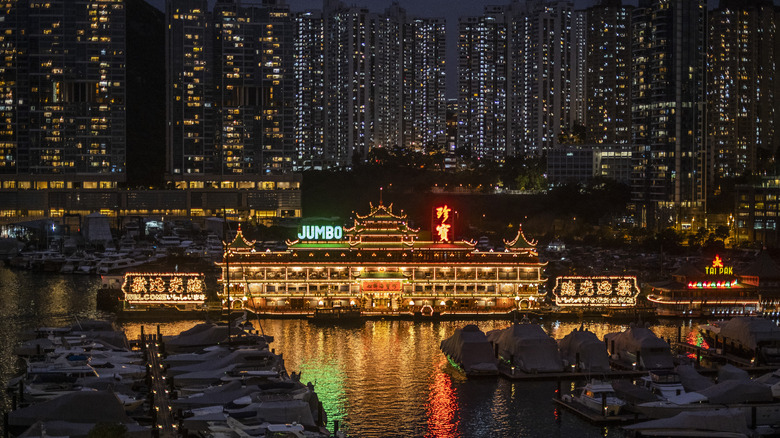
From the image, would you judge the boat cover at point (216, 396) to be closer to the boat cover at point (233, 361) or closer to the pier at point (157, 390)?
the pier at point (157, 390)

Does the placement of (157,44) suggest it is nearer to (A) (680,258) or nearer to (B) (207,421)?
(A) (680,258)

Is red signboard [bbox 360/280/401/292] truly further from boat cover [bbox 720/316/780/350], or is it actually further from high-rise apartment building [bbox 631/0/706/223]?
high-rise apartment building [bbox 631/0/706/223]

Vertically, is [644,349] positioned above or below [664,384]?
above

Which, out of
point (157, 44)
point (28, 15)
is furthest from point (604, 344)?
point (157, 44)

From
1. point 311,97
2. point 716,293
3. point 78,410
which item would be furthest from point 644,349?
point 311,97

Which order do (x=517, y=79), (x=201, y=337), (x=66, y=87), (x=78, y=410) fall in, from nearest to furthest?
(x=78, y=410) → (x=201, y=337) → (x=66, y=87) → (x=517, y=79)

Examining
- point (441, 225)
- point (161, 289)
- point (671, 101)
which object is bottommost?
point (161, 289)

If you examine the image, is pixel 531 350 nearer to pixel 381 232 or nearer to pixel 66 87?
pixel 381 232
